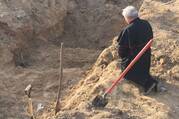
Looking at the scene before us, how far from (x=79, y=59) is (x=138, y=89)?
2.82 metres

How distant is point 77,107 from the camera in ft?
25.9

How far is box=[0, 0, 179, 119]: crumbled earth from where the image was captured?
797cm

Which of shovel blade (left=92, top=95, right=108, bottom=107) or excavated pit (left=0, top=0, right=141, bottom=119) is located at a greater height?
excavated pit (left=0, top=0, right=141, bottom=119)

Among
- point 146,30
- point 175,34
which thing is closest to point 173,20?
point 175,34

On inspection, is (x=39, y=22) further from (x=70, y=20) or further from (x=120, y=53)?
(x=120, y=53)

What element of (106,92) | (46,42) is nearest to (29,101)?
(106,92)

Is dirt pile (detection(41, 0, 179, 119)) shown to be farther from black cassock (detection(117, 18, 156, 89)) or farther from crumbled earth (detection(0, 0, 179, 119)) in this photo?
black cassock (detection(117, 18, 156, 89))

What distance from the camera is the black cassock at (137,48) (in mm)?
8086

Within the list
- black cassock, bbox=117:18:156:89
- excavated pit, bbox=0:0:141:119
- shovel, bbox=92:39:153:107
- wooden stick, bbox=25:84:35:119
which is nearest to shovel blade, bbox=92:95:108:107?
shovel, bbox=92:39:153:107

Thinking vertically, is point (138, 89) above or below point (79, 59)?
below

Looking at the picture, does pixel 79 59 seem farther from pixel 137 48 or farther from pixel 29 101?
pixel 137 48

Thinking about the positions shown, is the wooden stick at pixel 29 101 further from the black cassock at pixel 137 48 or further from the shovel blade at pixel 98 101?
the black cassock at pixel 137 48

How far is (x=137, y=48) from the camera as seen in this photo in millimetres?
8203

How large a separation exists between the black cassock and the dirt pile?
210mm
